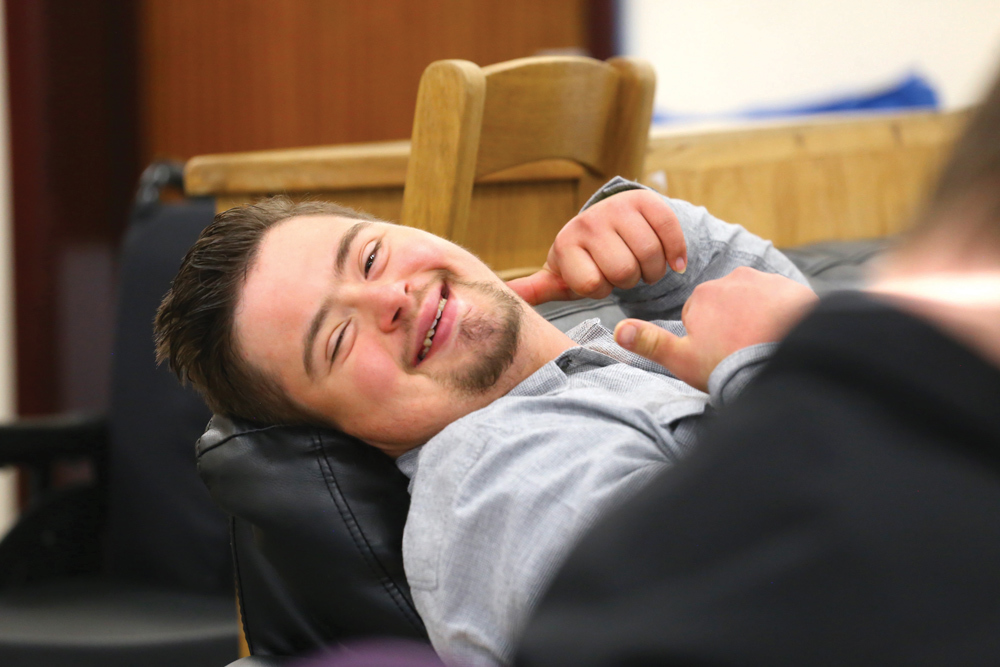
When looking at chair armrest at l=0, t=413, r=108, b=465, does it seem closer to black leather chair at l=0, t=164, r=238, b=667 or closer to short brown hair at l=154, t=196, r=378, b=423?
black leather chair at l=0, t=164, r=238, b=667

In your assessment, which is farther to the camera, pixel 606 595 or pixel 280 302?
pixel 280 302

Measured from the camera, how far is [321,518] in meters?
0.80

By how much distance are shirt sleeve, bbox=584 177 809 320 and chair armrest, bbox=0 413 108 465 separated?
4.52 ft

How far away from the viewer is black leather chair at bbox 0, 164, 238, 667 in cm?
183

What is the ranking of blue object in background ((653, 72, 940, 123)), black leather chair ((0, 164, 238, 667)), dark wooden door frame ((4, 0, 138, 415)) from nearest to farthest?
1. black leather chair ((0, 164, 238, 667))
2. blue object in background ((653, 72, 940, 123))
3. dark wooden door frame ((4, 0, 138, 415))

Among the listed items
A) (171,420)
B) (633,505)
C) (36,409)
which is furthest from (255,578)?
(36,409)

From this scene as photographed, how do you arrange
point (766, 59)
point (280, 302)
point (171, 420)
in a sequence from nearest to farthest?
point (280, 302)
point (171, 420)
point (766, 59)

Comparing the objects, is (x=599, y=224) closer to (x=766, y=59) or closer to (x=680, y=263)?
(x=680, y=263)

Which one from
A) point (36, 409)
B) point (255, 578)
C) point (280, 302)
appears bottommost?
point (36, 409)

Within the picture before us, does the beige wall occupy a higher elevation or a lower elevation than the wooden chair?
lower

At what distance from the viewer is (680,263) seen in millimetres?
1016

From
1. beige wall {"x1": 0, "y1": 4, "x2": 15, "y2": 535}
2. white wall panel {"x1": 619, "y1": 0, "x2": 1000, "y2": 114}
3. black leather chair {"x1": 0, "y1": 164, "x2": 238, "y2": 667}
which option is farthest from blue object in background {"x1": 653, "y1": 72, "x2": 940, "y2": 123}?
beige wall {"x1": 0, "y1": 4, "x2": 15, "y2": 535}

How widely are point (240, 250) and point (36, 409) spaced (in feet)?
8.03

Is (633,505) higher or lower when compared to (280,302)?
higher
